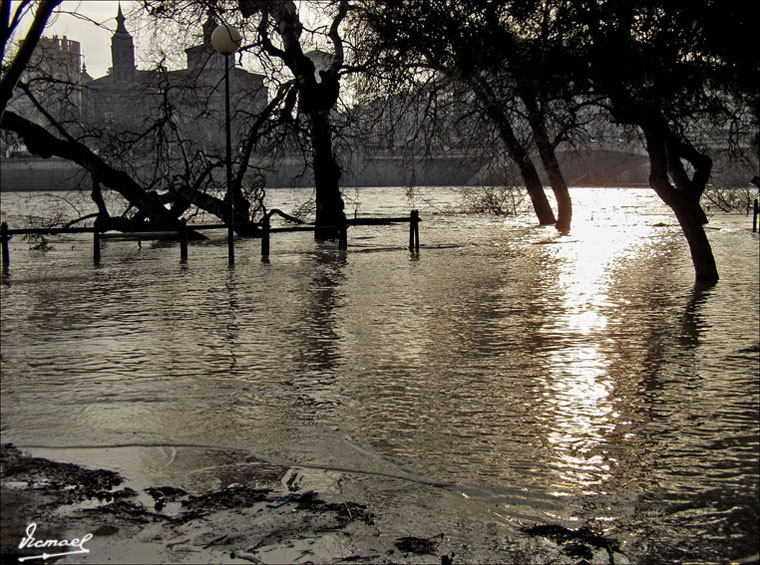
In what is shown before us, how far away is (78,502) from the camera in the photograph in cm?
471

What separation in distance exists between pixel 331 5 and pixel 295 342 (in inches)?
579

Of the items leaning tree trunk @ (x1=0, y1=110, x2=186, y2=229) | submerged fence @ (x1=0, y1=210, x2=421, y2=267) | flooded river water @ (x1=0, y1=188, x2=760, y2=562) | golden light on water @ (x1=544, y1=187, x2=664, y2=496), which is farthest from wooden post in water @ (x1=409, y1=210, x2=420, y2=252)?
leaning tree trunk @ (x1=0, y1=110, x2=186, y2=229)

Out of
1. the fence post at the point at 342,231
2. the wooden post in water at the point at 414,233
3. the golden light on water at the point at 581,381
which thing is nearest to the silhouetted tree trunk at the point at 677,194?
the golden light on water at the point at 581,381

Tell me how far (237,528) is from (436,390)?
128 inches

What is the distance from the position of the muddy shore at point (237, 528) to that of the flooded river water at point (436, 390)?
0.17 meters

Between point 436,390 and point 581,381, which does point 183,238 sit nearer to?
point 436,390

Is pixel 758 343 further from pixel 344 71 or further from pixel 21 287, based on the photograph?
pixel 344 71

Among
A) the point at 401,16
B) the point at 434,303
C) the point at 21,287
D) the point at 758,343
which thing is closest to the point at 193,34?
the point at 21,287

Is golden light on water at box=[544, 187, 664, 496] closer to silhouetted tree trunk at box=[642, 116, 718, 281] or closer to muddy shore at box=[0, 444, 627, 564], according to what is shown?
muddy shore at box=[0, 444, 627, 564]

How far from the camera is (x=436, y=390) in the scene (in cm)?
742

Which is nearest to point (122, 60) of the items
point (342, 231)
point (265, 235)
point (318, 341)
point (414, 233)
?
point (414, 233)

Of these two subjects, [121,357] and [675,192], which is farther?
[675,192]

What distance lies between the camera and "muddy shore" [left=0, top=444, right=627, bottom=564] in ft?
13.4

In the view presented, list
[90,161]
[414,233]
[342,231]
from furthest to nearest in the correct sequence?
[90,161] → [414,233] → [342,231]
